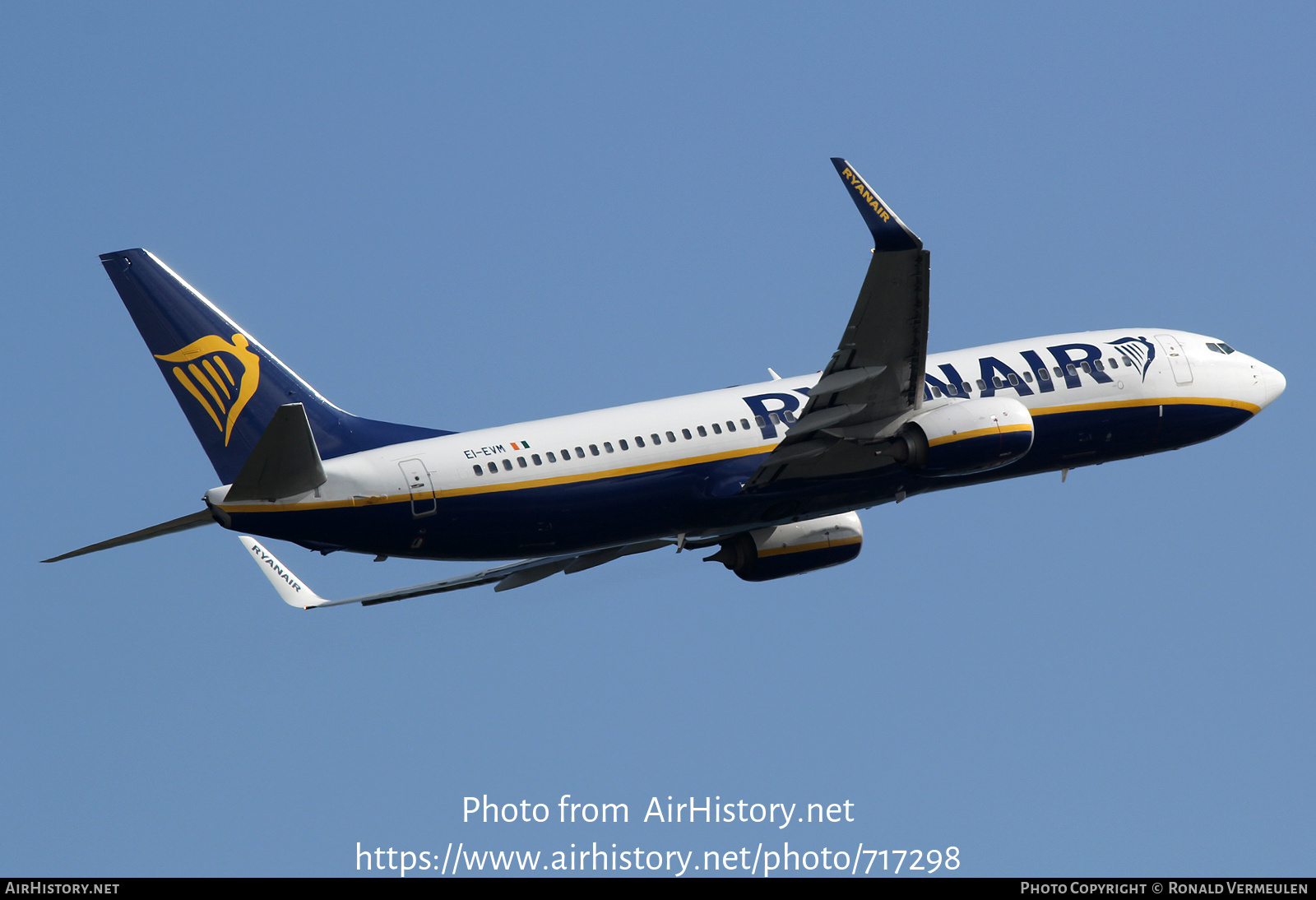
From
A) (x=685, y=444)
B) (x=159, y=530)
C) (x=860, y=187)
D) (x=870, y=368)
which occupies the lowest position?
(x=159, y=530)

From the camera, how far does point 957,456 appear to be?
39.8m

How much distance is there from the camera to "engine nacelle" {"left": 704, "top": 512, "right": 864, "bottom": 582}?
149 feet

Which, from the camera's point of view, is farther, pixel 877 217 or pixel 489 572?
pixel 489 572

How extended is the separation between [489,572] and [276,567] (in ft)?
18.7

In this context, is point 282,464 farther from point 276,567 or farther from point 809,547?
point 809,547

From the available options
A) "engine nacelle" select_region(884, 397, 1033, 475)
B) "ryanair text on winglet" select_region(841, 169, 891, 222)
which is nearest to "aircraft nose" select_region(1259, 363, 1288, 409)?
"engine nacelle" select_region(884, 397, 1033, 475)

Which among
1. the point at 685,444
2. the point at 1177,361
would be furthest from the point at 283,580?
the point at 1177,361

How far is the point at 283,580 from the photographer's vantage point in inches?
1734

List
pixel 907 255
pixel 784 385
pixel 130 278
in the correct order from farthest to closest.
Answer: pixel 784 385 < pixel 130 278 < pixel 907 255

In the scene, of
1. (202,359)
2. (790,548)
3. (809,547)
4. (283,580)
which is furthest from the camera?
(809,547)

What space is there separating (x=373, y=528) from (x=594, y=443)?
570 cm

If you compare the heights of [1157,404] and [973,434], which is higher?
[1157,404]
